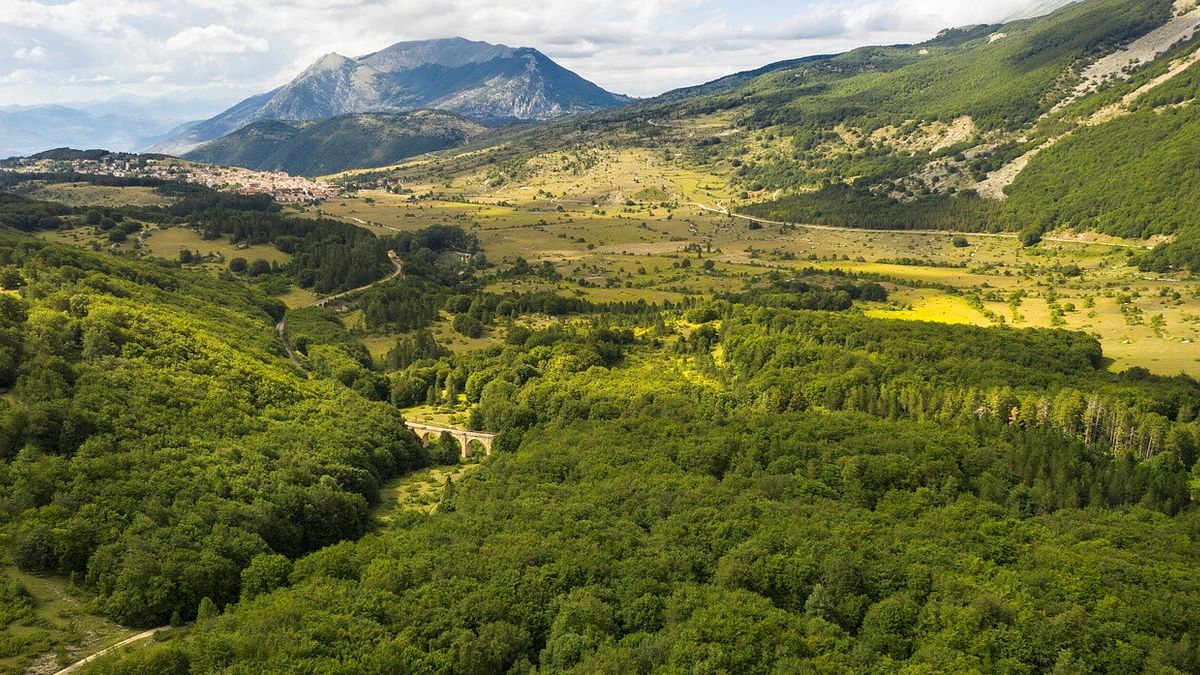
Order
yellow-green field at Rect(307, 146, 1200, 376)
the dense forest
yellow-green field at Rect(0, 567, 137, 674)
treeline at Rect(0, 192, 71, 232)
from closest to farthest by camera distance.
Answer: yellow-green field at Rect(0, 567, 137, 674) → the dense forest → yellow-green field at Rect(307, 146, 1200, 376) → treeline at Rect(0, 192, 71, 232)

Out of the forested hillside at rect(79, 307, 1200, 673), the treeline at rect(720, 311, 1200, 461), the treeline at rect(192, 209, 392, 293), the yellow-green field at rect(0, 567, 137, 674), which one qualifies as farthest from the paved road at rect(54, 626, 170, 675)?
the treeline at rect(192, 209, 392, 293)

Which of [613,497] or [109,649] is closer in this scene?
[109,649]

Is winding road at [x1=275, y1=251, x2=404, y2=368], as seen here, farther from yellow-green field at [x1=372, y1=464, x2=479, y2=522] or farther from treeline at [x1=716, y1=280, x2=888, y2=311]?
treeline at [x1=716, y1=280, x2=888, y2=311]

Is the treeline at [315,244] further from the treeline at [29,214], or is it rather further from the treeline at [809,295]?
the treeline at [809,295]

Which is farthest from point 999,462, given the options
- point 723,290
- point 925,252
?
point 925,252

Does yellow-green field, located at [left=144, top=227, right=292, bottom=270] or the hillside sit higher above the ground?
yellow-green field, located at [left=144, top=227, right=292, bottom=270]

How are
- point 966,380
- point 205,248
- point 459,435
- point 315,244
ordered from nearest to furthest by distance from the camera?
point 966,380 → point 459,435 → point 205,248 → point 315,244

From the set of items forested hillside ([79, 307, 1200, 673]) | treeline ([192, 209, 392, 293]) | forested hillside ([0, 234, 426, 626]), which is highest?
treeline ([192, 209, 392, 293])

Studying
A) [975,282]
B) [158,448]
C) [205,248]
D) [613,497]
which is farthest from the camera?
[205,248]

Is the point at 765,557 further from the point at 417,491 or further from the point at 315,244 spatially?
the point at 315,244

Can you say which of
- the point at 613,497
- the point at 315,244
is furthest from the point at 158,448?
the point at 315,244
